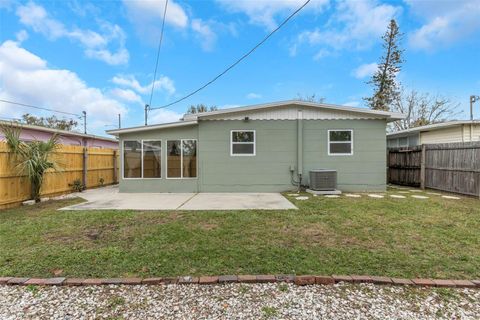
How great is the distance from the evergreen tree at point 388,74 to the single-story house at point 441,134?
8730 millimetres

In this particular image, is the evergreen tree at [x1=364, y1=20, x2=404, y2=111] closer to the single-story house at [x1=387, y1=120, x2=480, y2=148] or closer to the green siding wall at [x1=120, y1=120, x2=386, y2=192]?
the single-story house at [x1=387, y1=120, x2=480, y2=148]

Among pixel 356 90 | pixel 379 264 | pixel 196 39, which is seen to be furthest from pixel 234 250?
pixel 356 90

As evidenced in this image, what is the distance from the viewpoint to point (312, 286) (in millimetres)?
2783

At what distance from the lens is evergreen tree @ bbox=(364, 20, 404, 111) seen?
20891 millimetres

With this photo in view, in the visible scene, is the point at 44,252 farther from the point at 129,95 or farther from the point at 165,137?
the point at 129,95

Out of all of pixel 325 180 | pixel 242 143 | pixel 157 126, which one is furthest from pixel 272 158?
pixel 157 126

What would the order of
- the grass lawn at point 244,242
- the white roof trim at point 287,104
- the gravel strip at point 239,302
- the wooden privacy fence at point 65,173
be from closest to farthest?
1. the gravel strip at point 239,302
2. the grass lawn at point 244,242
3. the wooden privacy fence at point 65,173
4. the white roof trim at point 287,104

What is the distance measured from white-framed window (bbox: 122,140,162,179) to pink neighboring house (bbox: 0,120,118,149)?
3.32m

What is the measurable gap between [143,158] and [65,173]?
8.98 feet

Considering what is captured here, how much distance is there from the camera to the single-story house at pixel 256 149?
9.60 metres

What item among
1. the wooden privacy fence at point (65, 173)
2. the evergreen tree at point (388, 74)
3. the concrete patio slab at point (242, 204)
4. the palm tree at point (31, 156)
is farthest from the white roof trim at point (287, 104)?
the evergreen tree at point (388, 74)

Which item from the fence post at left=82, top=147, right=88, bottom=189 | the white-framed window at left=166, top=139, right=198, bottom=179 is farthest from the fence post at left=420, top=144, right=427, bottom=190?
the fence post at left=82, top=147, right=88, bottom=189

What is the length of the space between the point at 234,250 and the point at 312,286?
1219mm

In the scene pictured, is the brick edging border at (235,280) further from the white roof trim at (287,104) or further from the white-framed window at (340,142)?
the white roof trim at (287,104)
